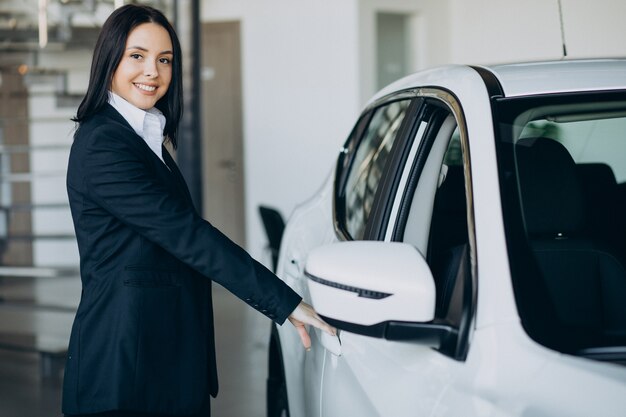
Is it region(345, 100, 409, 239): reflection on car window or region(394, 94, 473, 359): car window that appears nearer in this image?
region(394, 94, 473, 359): car window

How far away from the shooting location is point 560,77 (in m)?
1.68

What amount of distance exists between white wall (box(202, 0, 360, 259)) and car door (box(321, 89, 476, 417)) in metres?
6.12

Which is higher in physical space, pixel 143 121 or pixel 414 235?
pixel 143 121

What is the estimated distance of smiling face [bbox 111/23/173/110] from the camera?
6.24 ft

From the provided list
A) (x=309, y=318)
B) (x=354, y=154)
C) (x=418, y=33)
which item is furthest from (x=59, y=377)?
(x=418, y=33)

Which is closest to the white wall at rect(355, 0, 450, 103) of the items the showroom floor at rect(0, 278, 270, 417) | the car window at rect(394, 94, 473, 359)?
the showroom floor at rect(0, 278, 270, 417)

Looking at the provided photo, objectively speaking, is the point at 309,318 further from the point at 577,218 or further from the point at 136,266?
the point at 577,218

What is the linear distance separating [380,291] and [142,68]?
852 millimetres

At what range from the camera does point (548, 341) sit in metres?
1.30

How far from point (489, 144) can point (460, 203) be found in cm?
46

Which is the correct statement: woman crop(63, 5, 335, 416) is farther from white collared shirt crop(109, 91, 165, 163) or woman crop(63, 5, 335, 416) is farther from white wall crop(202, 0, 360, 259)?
white wall crop(202, 0, 360, 259)

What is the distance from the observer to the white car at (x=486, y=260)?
1.27m

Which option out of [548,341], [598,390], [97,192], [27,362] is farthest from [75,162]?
[27,362]

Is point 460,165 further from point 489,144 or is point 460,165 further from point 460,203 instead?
point 489,144
